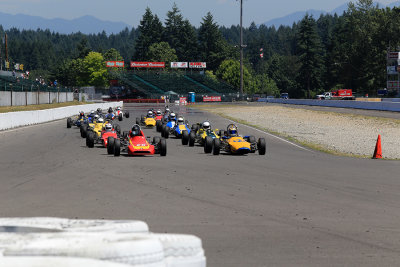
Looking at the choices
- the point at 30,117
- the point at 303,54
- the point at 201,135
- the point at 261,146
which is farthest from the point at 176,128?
the point at 303,54

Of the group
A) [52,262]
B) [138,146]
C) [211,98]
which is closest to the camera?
[52,262]

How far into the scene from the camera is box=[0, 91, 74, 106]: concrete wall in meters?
48.0

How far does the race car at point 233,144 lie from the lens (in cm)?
1895

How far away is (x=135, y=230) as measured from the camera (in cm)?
397

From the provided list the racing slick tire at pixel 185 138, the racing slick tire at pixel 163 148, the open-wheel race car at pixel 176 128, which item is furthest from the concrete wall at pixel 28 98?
the racing slick tire at pixel 163 148

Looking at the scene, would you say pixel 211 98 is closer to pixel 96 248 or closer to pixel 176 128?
pixel 176 128

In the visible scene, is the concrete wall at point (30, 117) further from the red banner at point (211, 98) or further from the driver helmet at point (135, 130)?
→ the red banner at point (211, 98)

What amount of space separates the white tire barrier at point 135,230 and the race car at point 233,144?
14.8 metres

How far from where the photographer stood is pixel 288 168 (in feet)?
51.5

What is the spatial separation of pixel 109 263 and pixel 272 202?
7.40 m

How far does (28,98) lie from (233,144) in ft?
129

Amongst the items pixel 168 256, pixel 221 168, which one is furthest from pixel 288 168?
pixel 168 256

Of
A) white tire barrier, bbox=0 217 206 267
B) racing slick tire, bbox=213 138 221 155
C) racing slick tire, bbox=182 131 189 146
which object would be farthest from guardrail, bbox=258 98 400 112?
white tire barrier, bbox=0 217 206 267

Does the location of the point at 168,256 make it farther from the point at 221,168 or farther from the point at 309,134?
the point at 309,134
